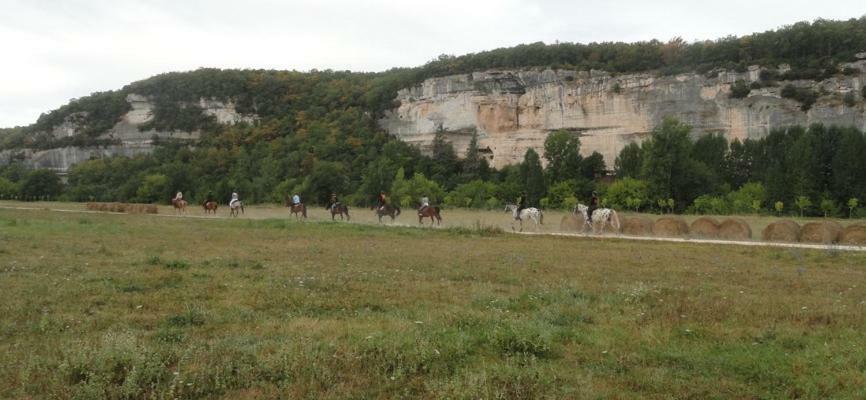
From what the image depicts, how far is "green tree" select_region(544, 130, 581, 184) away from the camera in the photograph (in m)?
94.7

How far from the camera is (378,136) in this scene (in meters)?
121

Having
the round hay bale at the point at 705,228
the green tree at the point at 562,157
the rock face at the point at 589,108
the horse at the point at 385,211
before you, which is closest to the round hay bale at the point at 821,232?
the round hay bale at the point at 705,228

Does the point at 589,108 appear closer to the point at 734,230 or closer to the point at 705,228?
the point at 705,228

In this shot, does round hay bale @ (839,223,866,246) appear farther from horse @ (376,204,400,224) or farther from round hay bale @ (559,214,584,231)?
horse @ (376,204,400,224)

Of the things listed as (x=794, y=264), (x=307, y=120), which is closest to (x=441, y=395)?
(x=794, y=264)

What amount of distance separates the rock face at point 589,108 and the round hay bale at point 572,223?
65.5m

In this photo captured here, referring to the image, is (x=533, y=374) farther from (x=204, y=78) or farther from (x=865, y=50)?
(x=204, y=78)

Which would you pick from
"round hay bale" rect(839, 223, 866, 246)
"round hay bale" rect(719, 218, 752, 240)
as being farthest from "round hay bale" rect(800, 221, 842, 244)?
"round hay bale" rect(719, 218, 752, 240)

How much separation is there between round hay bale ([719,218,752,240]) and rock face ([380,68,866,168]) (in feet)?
219

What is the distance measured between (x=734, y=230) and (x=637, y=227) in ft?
15.7

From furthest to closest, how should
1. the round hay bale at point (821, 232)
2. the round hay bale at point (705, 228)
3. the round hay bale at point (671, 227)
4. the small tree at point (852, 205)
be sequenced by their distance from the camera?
the small tree at point (852, 205)
the round hay bale at point (671, 227)
the round hay bale at point (705, 228)
the round hay bale at point (821, 232)

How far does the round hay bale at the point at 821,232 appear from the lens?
26188 millimetres

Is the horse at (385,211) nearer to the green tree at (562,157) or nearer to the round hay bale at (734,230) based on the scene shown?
the round hay bale at (734,230)

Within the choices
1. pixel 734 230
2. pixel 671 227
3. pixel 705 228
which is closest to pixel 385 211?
pixel 671 227
